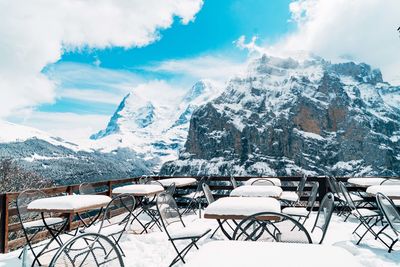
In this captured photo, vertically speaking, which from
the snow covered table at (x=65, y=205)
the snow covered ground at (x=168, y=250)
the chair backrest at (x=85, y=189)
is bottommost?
the snow covered ground at (x=168, y=250)

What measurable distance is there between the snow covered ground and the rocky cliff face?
12505cm

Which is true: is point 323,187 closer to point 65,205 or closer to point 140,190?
point 140,190

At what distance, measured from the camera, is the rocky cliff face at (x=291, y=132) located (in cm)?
13788

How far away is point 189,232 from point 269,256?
1984 millimetres

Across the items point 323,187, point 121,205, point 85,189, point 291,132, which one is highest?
point 291,132


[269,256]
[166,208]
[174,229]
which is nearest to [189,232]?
[174,229]

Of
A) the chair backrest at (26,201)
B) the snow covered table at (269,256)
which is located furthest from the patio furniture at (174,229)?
the chair backrest at (26,201)

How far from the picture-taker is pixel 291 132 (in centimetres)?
14350

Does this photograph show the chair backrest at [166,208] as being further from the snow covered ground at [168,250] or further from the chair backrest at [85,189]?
the chair backrest at [85,189]

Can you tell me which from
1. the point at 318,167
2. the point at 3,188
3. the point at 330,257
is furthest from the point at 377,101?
the point at 330,257

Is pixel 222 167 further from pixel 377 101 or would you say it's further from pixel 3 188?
pixel 3 188

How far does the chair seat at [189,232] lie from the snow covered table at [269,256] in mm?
1638

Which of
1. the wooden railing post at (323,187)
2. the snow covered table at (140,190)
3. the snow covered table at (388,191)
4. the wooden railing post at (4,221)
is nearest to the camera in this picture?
the snow covered table at (388,191)

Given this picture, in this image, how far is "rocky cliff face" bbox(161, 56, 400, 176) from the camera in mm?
137875
